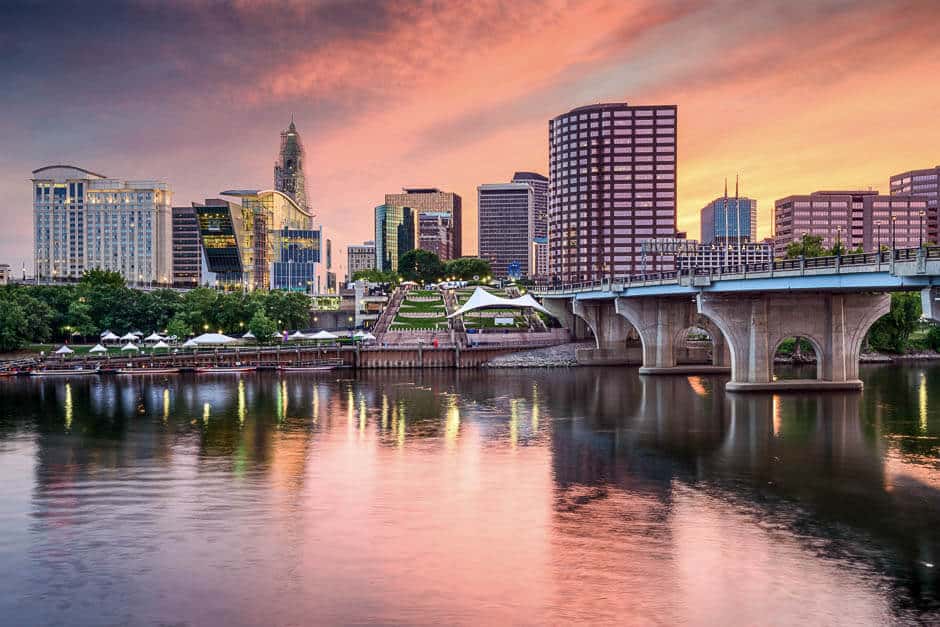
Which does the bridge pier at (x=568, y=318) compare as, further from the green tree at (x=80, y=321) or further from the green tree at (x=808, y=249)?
the green tree at (x=80, y=321)

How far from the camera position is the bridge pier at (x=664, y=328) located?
99812 millimetres

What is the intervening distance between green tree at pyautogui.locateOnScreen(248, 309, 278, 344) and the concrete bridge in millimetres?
53782

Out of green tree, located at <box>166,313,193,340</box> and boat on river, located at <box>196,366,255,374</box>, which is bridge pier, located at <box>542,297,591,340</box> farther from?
green tree, located at <box>166,313,193,340</box>

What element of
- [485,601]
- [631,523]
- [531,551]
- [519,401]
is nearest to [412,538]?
[531,551]

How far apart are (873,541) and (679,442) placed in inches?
868

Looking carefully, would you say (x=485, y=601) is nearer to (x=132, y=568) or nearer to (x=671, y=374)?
(x=132, y=568)

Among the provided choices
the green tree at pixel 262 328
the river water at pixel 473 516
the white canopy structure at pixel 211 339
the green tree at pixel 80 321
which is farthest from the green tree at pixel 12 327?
the river water at pixel 473 516

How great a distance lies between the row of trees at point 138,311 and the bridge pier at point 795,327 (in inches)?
2985

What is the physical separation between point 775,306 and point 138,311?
340ft

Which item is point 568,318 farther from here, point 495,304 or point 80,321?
point 80,321

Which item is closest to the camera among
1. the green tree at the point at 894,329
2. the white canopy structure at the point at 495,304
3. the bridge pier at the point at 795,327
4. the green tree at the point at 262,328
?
the bridge pier at the point at 795,327

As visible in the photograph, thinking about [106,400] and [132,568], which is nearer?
[132,568]

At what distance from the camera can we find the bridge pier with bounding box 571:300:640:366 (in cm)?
11625

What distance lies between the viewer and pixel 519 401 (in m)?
75.1
